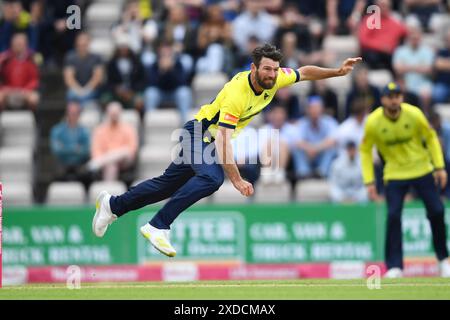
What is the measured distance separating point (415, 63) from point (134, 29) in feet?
16.6

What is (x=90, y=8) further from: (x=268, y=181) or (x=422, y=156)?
(x=422, y=156)

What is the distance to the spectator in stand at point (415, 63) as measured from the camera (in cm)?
2139

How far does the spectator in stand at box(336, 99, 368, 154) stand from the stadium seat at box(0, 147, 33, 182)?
5.22 metres

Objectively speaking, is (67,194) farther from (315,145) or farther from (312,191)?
(315,145)

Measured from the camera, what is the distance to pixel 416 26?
22328 mm

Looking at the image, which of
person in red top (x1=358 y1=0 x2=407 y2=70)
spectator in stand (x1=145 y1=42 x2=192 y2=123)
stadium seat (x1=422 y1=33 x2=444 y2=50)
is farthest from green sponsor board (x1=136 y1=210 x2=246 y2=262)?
stadium seat (x1=422 y1=33 x2=444 y2=50)

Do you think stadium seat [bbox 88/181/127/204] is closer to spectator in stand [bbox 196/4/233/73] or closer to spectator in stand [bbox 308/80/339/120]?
spectator in stand [bbox 196/4/233/73]

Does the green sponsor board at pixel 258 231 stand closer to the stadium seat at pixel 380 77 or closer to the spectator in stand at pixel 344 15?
the stadium seat at pixel 380 77

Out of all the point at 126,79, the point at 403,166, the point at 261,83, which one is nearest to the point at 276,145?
the point at 126,79

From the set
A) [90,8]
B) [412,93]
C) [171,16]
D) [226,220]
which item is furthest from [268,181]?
[90,8]

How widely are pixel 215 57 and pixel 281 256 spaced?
406 centimetres

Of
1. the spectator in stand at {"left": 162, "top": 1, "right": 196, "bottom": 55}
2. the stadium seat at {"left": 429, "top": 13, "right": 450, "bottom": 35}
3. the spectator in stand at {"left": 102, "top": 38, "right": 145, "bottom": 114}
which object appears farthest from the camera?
the stadium seat at {"left": 429, "top": 13, "right": 450, "bottom": 35}

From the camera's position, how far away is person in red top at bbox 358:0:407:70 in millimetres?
21688

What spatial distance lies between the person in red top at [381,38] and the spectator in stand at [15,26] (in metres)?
5.98
